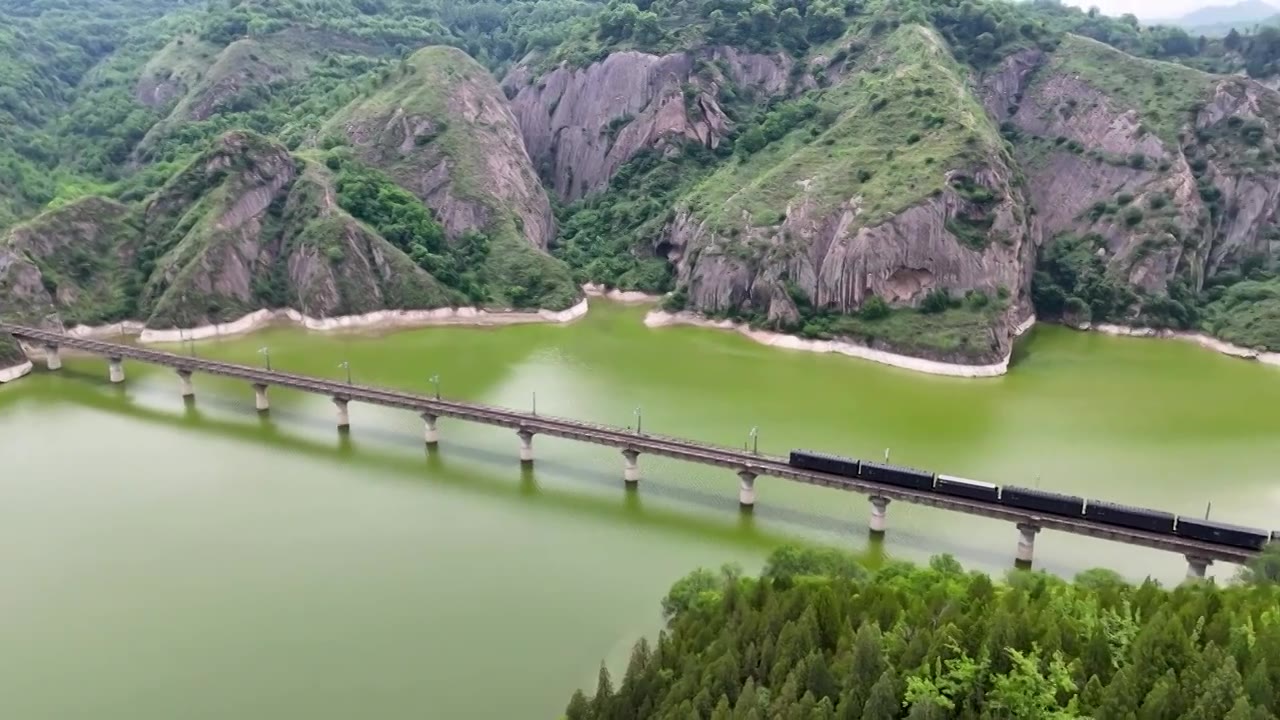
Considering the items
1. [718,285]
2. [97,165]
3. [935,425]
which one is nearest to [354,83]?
[97,165]

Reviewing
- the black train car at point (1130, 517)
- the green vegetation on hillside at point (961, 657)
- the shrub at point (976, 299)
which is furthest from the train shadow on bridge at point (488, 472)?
the shrub at point (976, 299)

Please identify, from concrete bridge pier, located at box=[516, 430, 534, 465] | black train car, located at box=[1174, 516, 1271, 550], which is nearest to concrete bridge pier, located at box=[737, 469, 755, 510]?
concrete bridge pier, located at box=[516, 430, 534, 465]

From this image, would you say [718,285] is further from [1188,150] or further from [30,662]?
[30,662]

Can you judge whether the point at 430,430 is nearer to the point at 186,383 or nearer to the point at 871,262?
the point at 186,383

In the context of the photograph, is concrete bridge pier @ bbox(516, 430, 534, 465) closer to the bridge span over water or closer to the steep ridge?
the bridge span over water

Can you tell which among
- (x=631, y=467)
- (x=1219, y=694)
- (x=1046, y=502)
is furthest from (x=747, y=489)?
(x=1219, y=694)

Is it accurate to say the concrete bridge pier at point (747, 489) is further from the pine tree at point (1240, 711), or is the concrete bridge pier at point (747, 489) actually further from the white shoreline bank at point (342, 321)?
the white shoreline bank at point (342, 321)
